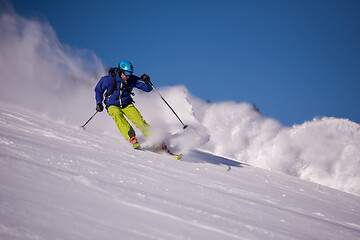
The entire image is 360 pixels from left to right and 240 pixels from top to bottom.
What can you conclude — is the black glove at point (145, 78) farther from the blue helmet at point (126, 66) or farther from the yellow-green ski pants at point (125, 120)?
the yellow-green ski pants at point (125, 120)

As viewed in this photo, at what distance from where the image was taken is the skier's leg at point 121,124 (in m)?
5.75

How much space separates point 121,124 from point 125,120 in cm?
18

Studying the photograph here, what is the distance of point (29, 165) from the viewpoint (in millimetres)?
2070

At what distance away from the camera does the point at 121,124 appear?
5.86 metres

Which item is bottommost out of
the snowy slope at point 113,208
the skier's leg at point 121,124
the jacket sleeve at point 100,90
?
the snowy slope at point 113,208

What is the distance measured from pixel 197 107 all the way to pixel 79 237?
65.7 feet

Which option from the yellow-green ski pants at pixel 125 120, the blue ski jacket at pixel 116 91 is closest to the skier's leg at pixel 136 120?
the yellow-green ski pants at pixel 125 120

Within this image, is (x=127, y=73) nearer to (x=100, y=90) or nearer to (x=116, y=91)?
(x=116, y=91)

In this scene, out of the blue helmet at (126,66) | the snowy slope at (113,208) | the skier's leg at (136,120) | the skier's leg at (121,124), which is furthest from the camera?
the skier's leg at (136,120)

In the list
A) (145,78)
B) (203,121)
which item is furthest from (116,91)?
(203,121)

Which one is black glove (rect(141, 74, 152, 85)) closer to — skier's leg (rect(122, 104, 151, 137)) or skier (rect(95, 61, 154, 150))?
skier (rect(95, 61, 154, 150))

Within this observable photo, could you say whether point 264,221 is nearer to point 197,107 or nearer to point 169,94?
point 169,94

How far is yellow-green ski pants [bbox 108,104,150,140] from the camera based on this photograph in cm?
580

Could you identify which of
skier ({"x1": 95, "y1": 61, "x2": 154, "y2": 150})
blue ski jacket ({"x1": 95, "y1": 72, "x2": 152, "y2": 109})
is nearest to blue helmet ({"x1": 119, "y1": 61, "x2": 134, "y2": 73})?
A: skier ({"x1": 95, "y1": 61, "x2": 154, "y2": 150})
